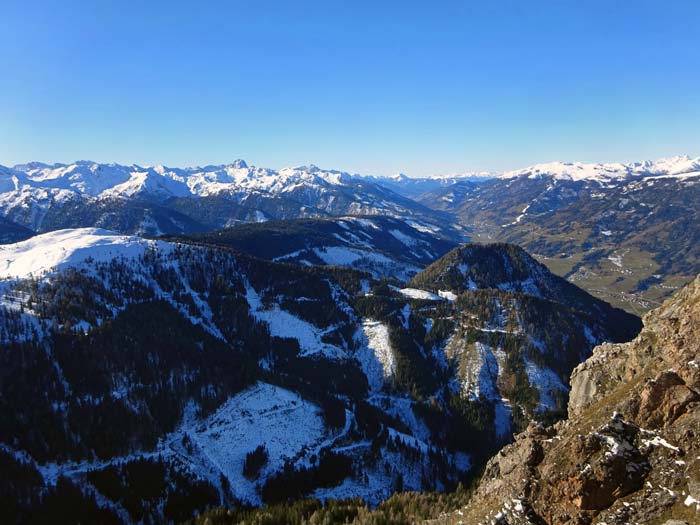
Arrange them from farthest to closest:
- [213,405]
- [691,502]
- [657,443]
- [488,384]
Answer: [488,384]
[213,405]
[657,443]
[691,502]

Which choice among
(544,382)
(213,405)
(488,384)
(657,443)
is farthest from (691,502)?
(544,382)

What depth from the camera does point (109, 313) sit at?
174250 mm

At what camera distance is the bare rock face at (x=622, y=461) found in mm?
35438

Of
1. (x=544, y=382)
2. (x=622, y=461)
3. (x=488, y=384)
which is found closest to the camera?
(x=622, y=461)

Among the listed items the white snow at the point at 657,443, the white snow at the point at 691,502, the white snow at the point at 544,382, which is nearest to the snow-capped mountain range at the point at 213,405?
the white snow at the point at 544,382

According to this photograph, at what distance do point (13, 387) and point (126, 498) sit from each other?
5161 cm

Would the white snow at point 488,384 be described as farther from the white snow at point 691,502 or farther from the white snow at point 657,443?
the white snow at point 691,502

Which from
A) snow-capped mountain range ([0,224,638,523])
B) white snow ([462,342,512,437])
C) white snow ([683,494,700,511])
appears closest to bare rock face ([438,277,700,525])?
white snow ([683,494,700,511])

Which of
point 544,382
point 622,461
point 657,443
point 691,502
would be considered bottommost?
point 544,382

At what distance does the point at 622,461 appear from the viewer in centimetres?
3784

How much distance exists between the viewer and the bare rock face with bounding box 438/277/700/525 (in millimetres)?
35438

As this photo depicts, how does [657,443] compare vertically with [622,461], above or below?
above

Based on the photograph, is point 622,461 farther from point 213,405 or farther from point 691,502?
point 213,405

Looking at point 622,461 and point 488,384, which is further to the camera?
point 488,384
